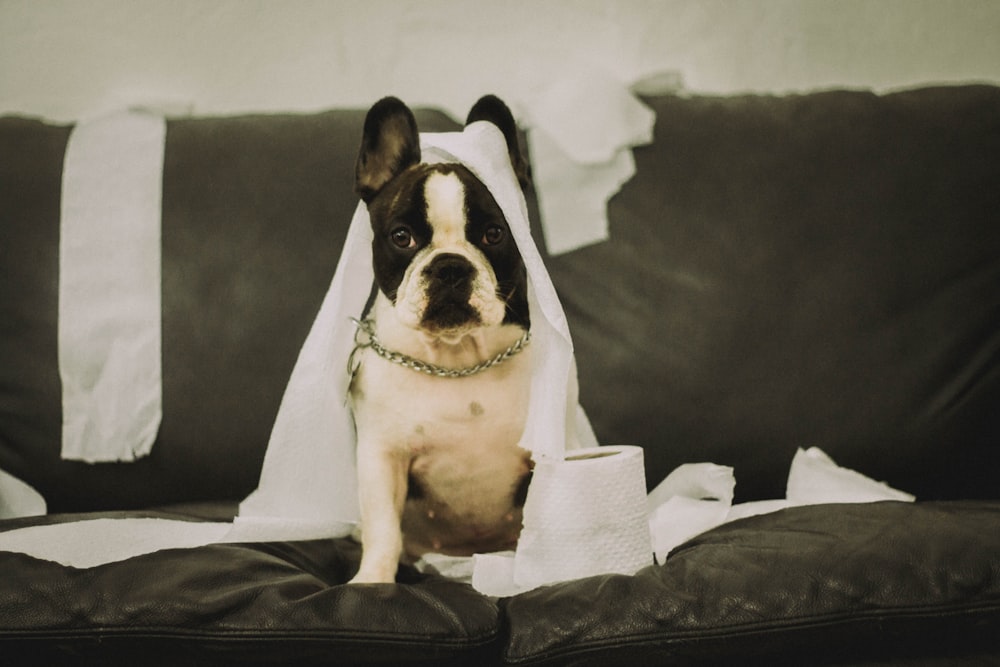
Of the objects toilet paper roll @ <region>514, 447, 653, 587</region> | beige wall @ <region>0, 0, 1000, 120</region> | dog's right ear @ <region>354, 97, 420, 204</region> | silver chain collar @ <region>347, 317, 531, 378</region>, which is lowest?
toilet paper roll @ <region>514, 447, 653, 587</region>

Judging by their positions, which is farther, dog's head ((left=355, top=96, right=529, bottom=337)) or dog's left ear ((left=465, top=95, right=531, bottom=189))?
dog's left ear ((left=465, top=95, right=531, bottom=189))

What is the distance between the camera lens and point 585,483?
3.37ft

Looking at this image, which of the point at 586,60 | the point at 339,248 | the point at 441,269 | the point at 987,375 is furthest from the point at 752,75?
the point at 441,269

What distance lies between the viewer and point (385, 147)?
4.11ft

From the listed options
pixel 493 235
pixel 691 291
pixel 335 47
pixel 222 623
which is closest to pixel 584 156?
pixel 691 291

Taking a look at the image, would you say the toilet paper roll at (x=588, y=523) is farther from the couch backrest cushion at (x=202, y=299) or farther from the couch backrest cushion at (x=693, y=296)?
the couch backrest cushion at (x=202, y=299)

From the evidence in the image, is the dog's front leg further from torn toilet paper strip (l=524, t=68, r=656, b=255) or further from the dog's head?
torn toilet paper strip (l=524, t=68, r=656, b=255)

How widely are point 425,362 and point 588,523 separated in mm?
349

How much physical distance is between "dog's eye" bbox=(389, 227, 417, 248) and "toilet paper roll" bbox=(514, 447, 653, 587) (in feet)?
1.29

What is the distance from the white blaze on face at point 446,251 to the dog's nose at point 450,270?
0.01 meters

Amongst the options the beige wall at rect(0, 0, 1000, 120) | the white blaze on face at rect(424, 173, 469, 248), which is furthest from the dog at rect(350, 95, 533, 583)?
the beige wall at rect(0, 0, 1000, 120)

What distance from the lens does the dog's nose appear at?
108 cm

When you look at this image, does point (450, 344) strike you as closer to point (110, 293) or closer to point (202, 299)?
point (202, 299)

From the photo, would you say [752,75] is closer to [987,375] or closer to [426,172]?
[987,375]
